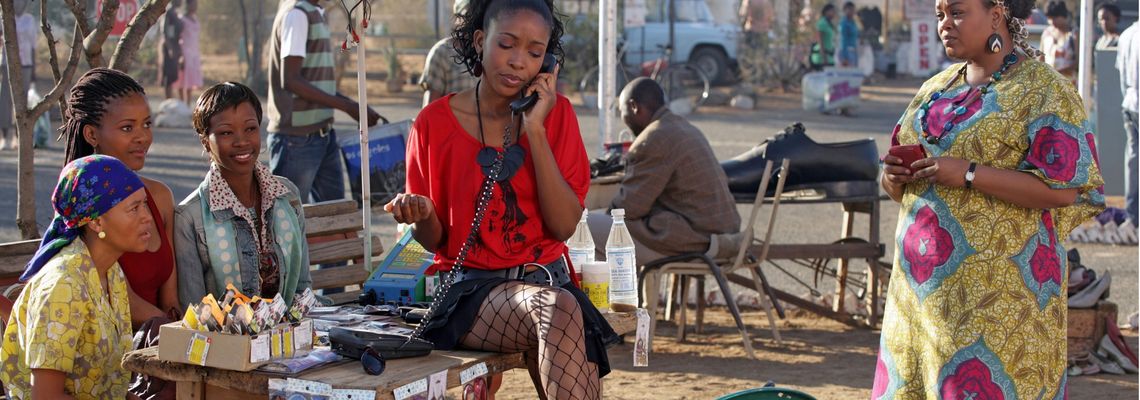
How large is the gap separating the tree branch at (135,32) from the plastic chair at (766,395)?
256cm

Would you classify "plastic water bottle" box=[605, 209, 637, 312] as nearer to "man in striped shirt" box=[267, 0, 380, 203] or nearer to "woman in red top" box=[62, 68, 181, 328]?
"woman in red top" box=[62, 68, 181, 328]

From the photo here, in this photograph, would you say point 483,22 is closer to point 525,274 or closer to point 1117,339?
point 525,274

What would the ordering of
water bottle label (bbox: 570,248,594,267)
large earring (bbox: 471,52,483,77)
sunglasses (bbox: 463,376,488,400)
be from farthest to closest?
water bottle label (bbox: 570,248,594,267), large earring (bbox: 471,52,483,77), sunglasses (bbox: 463,376,488,400)

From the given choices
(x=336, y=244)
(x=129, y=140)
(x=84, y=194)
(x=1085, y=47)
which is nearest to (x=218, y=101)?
(x=129, y=140)

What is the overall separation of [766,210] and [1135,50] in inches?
121

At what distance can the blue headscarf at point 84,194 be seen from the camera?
344 cm

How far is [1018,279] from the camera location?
11.9ft

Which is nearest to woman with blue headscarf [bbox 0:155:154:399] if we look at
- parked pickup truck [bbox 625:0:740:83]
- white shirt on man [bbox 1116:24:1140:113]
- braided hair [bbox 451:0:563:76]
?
braided hair [bbox 451:0:563:76]

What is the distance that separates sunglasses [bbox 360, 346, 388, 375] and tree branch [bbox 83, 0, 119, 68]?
2126mm

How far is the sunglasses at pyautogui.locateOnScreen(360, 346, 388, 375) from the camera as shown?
3266mm

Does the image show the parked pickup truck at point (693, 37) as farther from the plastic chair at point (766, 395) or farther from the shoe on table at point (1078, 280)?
the plastic chair at point (766, 395)

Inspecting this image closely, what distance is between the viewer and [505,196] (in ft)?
12.0

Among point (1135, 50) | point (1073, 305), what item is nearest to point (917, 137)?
point (1073, 305)

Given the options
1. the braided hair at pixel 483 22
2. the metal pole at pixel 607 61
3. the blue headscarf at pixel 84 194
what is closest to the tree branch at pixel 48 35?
the blue headscarf at pixel 84 194
